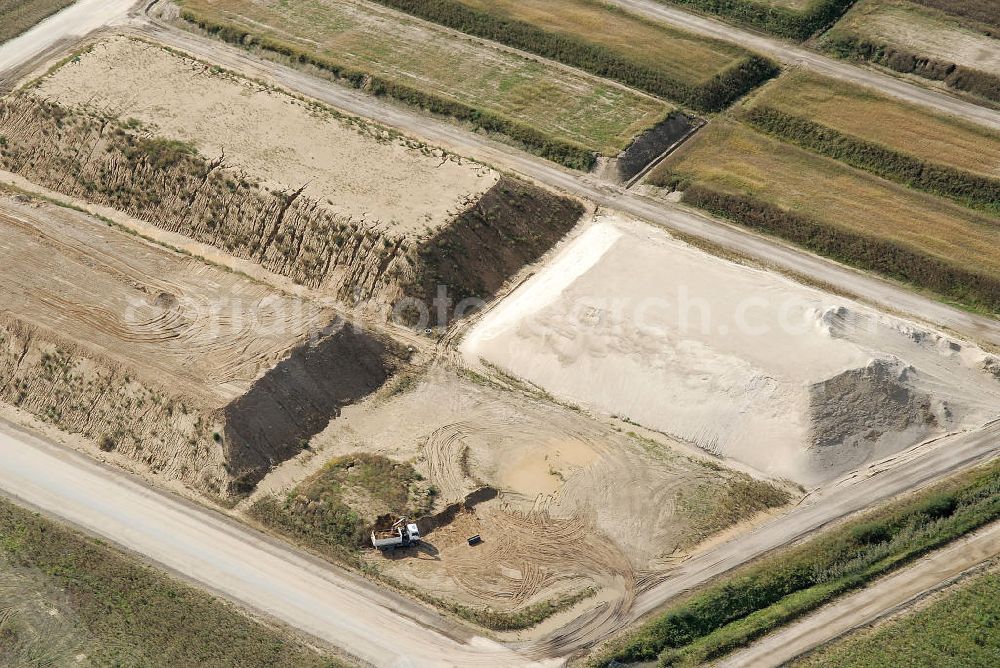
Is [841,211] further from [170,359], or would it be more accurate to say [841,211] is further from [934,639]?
[170,359]

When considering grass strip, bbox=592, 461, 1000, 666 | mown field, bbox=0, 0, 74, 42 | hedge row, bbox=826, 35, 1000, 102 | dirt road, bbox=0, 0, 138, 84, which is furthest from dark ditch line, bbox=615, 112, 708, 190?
mown field, bbox=0, 0, 74, 42

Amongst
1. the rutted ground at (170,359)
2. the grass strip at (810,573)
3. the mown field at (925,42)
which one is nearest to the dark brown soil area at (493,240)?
the rutted ground at (170,359)

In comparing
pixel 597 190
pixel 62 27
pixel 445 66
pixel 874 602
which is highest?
pixel 62 27

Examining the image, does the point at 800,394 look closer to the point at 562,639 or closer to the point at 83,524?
the point at 562,639

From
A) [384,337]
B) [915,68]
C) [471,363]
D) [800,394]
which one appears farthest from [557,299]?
[915,68]

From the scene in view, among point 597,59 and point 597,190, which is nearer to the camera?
point 597,190

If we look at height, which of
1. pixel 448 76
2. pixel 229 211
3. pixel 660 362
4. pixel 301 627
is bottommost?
pixel 301 627

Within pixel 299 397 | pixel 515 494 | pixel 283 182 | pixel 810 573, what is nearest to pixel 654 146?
pixel 283 182
